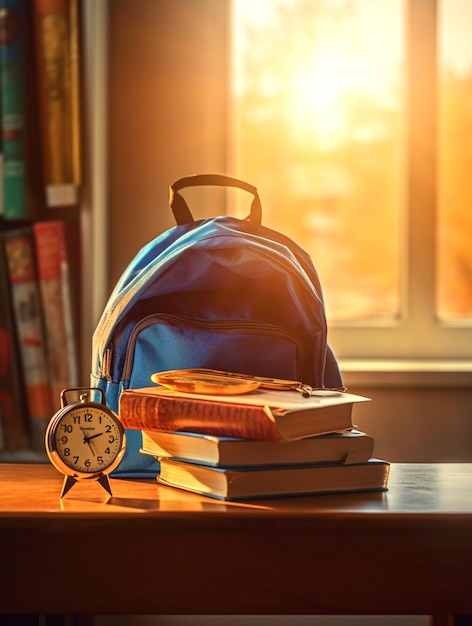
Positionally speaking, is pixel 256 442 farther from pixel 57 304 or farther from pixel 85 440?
pixel 57 304

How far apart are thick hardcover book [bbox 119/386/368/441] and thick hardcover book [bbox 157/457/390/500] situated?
0.04 metres

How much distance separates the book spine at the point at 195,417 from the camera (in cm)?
78

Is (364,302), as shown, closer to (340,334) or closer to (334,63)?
(340,334)

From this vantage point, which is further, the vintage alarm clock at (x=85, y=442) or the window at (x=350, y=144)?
the window at (x=350, y=144)

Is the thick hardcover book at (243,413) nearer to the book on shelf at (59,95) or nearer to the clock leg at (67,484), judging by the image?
the clock leg at (67,484)

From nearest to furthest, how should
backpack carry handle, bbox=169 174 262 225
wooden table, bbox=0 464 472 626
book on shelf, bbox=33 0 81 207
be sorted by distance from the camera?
wooden table, bbox=0 464 472 626 < backpack carry handle, bbox=169 174 262 225 < book on shelf, bbox=33 0 81 207

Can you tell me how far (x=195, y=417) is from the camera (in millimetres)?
818

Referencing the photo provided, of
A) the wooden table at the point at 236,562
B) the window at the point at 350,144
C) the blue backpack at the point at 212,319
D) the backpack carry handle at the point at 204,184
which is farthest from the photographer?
the window at the point at 350,144

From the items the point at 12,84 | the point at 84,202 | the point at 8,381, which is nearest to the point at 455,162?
the point at 84,202

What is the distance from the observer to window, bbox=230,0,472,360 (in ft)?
6.22

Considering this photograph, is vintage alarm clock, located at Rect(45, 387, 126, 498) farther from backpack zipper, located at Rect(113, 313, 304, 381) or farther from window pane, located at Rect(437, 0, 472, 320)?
window pane, located at Rect(437, 0, 472, 320)

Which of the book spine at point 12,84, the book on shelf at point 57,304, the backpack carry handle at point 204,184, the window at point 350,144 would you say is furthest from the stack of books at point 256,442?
the window at point 350,144

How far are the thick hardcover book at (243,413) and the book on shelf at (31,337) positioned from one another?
810 millimetres

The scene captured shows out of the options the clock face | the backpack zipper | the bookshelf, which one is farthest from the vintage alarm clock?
the bookshelf
